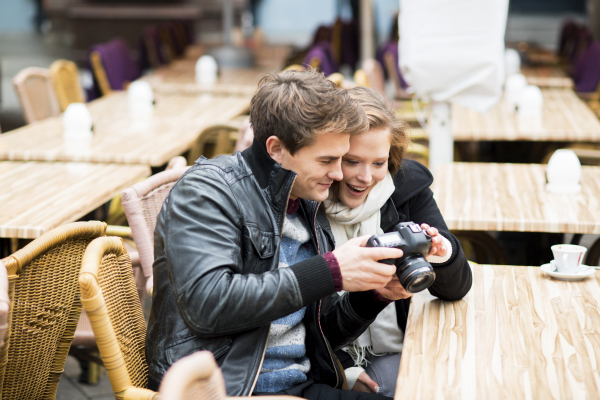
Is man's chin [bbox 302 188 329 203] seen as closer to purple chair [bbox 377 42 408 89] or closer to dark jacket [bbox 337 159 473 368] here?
dark jacket [bbox 337 159 473 368]

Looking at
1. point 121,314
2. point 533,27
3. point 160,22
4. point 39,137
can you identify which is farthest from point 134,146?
point 533,27

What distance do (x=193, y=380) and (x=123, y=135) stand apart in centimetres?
274

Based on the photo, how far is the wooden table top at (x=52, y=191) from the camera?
86.5 inches

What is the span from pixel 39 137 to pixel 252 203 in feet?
7.59

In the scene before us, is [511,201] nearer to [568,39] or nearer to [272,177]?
[272,177]

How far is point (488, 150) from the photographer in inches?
256

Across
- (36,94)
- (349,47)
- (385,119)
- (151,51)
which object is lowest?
(349,47)

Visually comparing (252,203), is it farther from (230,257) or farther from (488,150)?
(488,150)

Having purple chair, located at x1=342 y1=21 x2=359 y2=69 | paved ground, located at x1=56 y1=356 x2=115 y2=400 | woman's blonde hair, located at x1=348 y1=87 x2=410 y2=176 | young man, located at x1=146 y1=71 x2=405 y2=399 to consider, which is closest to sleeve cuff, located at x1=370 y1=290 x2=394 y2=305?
young man, located at x1=146 y1=71 x2=405 y2=399

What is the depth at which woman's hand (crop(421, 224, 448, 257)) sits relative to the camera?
155cm

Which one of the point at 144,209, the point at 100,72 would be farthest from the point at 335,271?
the point at 100,72

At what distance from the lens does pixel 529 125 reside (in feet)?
13.2

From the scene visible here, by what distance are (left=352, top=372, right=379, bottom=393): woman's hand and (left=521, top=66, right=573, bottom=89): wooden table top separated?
4.80 m

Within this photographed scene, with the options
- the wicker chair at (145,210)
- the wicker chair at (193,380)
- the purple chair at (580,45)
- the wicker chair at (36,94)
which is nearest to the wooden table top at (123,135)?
the wicker chair at (36,94)
